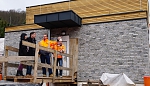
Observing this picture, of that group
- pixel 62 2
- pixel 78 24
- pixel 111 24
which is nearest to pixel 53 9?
pixel 62 2

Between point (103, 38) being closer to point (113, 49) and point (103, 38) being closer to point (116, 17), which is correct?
point (113, 49)

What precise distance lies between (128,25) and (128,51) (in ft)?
3.64

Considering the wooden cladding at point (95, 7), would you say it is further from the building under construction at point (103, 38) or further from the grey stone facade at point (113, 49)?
the grey stone facade at point (113, 49)

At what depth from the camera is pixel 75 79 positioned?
1005cm

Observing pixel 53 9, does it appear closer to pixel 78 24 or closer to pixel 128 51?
pixel 78 24

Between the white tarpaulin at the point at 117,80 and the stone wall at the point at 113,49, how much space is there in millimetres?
993

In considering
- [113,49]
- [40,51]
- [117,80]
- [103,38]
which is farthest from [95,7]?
[40,51]

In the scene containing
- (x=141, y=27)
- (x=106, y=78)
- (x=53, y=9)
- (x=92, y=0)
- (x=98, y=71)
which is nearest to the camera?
(x=106, y=78)

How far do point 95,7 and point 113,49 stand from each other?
9.40 ft

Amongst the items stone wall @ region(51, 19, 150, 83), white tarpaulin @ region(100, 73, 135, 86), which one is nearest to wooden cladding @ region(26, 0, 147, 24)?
stone wall @ region(51, 19, 150, 83)

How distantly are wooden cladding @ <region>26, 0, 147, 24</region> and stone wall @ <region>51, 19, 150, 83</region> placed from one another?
40 cm

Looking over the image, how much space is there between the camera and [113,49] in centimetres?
956

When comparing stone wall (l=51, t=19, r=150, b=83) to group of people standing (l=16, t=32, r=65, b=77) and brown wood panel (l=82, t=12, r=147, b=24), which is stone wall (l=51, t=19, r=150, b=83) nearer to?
brown wood panel (l=82, t=12, r=147, b=24)

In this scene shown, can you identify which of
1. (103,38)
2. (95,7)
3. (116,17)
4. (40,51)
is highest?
(95,7)
